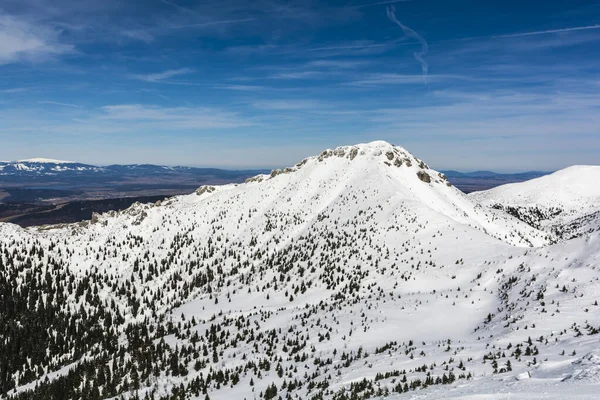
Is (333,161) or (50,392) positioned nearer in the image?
(50,392)

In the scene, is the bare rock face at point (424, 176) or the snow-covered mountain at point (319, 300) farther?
the bare rock face at point (424, 176)

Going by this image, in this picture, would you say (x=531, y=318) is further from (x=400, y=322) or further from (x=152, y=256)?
(x=152, y=256)

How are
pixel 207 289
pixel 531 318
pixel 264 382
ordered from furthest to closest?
pixel 207 289
pixel 264 382
pixel 531 318

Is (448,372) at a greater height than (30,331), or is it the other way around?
(448,372)

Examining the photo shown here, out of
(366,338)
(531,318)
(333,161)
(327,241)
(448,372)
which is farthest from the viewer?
(333,161)

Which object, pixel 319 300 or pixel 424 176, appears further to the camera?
pixel 424 176

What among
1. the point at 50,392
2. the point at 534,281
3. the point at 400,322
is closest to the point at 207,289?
the point at 50,392

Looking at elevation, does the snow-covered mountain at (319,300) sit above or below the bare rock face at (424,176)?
below

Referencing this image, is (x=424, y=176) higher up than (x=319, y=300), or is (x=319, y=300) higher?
(x=424, y=176)
